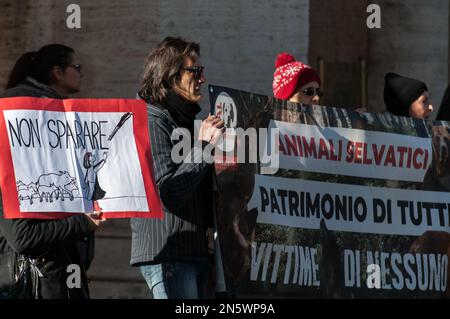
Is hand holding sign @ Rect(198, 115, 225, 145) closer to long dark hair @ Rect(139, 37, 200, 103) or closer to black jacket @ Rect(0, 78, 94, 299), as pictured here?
long dark hair @ Rect(139, 37, 200, 103)

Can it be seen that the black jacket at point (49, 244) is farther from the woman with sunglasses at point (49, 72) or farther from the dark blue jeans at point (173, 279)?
the dark blue jeans at point (173, 279)

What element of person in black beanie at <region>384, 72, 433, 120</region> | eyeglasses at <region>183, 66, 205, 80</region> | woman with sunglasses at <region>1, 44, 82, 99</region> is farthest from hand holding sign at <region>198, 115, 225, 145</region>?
person in black beanie at <region>384, 72, 433, 120</region>

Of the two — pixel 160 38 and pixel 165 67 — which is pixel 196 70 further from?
pixel 160 38

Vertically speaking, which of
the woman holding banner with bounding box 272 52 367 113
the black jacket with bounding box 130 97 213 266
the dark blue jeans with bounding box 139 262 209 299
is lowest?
the dark blue jeans with bounding box 139 262 209 299

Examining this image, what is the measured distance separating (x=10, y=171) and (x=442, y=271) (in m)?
2.31

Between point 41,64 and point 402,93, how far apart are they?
2153mm

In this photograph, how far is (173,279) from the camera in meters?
5.71

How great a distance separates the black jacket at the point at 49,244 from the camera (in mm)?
5727

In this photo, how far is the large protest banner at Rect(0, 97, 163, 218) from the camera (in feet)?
18.9

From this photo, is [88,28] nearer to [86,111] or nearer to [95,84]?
[95,84]

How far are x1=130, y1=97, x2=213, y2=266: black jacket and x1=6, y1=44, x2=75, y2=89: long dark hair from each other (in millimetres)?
665

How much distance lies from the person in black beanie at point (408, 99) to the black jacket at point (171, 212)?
181 cm

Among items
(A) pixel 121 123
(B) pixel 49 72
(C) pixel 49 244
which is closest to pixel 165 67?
(A) pixel 121 123
